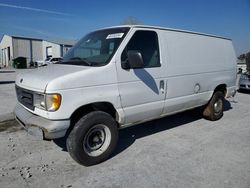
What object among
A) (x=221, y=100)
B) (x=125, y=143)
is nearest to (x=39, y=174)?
(x=125, y=143)

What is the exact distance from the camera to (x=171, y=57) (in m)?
4.68

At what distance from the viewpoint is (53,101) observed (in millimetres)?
3232

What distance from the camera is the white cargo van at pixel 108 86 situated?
3355mm

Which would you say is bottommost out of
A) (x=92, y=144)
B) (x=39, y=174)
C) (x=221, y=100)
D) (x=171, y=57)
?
(x=39, y=174)

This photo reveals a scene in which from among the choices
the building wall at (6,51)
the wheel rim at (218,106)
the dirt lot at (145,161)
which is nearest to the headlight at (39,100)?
the dirt lot at (145,161)

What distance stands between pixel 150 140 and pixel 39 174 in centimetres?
229

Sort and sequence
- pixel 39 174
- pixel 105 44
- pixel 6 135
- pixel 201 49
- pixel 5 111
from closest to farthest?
pixel 39 174 < pixel 105 44 < pixel 6 135 < pixel 201 49 < pixel 5 111

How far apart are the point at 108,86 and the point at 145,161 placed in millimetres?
1401

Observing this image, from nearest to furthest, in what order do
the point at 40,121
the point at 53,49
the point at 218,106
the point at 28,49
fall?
the point at 40,121
the point at 218,106
the point at 53,49
the point at 28,49

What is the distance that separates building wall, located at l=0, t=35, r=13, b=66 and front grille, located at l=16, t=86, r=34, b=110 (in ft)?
164

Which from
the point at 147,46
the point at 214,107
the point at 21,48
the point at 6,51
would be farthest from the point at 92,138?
the point at 6,51

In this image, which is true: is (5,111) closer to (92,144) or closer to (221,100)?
(92,144)

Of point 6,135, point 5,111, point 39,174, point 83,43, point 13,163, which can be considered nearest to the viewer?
point 39,174

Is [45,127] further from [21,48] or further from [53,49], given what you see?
[21,48]
